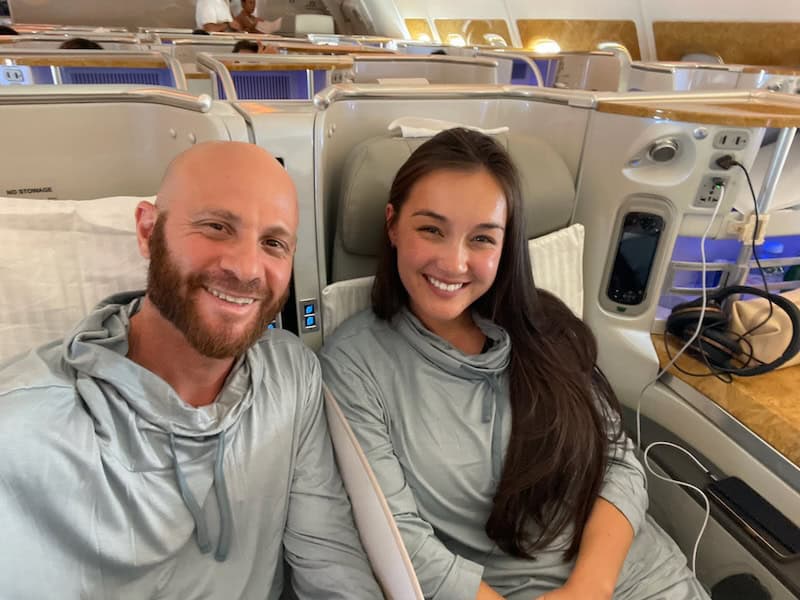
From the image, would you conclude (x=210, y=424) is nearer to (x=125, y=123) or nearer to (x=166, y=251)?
(x=166, y=251)

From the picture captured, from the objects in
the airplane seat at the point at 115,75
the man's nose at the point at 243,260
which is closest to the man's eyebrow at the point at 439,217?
the man's nose at the point at 243,260

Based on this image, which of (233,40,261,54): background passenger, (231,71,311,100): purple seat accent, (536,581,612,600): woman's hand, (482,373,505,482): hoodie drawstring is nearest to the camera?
(536,581,612,600): woman's hand

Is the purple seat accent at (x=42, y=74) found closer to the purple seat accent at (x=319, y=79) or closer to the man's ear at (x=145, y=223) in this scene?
the purple seat accent at (x=319, y=79)

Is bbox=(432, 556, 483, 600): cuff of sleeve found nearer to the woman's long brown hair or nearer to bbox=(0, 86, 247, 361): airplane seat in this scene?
the woman's long brown hair

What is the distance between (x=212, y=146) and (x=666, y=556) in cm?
127

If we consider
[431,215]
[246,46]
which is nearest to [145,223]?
[431,215]

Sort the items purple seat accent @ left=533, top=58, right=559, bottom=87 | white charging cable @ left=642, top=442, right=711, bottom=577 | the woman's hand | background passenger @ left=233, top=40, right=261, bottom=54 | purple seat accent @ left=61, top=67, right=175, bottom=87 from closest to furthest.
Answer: the woman's hand < white charging cable @ left=642, top=442, right=711, bottom=577 < purple seat accent @ left=61, top=67, right=175, bottom=87 < background passenger @ left=233, top=40, right=261, bottom=54 < purple seat accent @ left=533, top=58, right=559, bottom=87

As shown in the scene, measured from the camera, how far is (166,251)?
0.89m

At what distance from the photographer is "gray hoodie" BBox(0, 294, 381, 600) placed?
0.75 metres

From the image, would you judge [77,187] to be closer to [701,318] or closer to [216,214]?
[216,214]

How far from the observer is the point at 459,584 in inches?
38.3

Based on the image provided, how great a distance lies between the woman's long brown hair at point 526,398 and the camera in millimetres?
1103

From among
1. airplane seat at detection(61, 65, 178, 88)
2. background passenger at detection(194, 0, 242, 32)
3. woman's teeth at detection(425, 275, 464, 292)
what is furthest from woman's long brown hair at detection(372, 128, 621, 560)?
background passenger at detection(194, 0, 242, 32)

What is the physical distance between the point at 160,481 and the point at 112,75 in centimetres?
257
